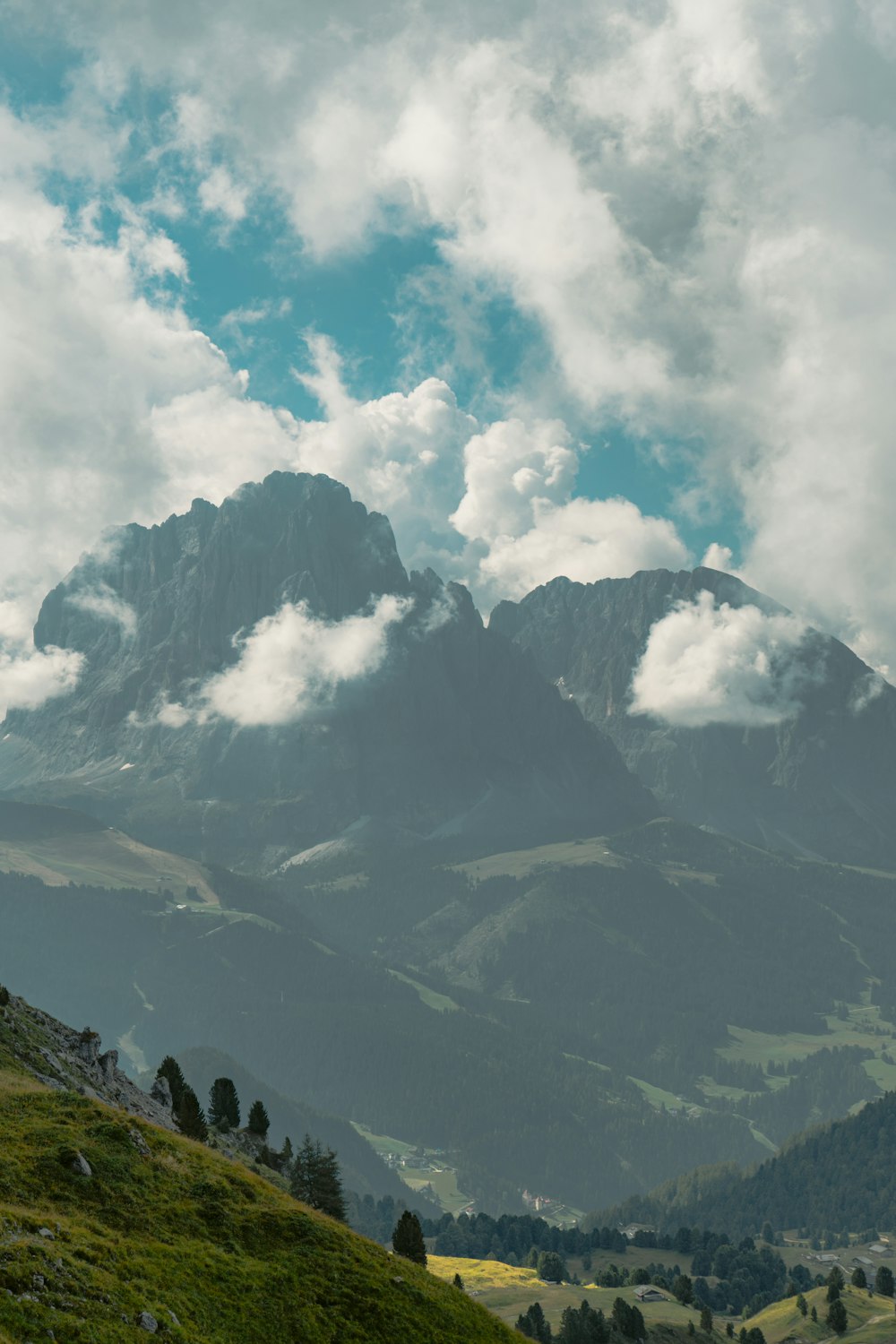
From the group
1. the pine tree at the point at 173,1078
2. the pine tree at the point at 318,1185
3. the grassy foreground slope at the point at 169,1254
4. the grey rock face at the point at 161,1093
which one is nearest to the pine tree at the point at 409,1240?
the pine tree at the point at 318,1185

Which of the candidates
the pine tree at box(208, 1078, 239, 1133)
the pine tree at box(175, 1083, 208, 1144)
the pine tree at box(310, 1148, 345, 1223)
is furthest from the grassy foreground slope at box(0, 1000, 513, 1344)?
the pine tree at box(208, 1078, 239, 1133)

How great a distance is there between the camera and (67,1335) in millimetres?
39344

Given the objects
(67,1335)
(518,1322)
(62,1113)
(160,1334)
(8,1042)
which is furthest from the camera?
(518,1322)

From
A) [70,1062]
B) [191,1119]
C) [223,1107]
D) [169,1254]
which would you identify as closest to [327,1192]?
[191,1119]

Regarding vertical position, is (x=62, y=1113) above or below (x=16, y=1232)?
above

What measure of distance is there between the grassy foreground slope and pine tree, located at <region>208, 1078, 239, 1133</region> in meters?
62.2

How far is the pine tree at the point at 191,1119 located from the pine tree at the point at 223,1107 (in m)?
20.8

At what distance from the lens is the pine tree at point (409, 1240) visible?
86875 mm

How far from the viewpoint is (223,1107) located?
128 m

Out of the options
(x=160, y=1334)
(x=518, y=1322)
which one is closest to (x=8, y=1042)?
(x=160, y=1334)

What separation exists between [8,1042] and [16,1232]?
3824 centimetres

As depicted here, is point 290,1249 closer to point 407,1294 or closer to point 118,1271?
point 407,1294

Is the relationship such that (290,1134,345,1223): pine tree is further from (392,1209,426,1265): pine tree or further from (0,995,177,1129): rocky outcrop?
(0,995,177,1129): rocky outcrop

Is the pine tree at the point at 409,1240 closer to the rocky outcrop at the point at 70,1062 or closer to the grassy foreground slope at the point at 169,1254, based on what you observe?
the rocky outcrop at the point at 70,1062
